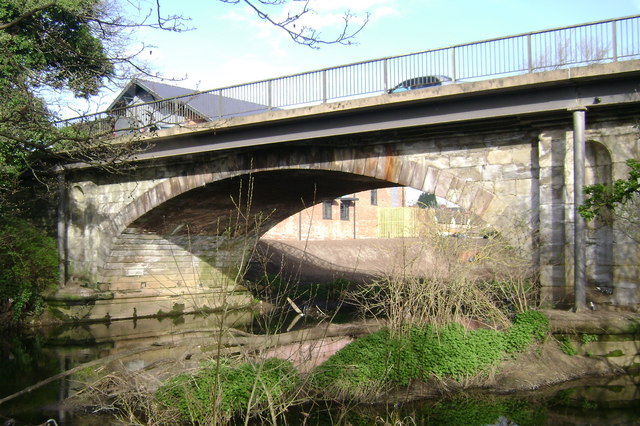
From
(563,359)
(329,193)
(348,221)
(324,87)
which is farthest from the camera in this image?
(348,221)

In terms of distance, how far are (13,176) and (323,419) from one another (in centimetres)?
898

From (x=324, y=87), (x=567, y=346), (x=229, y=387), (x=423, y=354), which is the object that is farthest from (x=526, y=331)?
(x=324, y=87)

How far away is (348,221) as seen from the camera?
97.7 feet

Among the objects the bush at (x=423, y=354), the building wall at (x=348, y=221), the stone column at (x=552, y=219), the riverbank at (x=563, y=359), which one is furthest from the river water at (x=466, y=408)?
the building wall at (x=348, y=221)

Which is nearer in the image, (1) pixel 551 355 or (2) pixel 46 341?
(1) pixel 551 355

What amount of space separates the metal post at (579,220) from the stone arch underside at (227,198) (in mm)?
1264

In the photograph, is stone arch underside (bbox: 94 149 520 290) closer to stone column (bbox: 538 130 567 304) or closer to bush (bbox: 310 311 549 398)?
stone column (bbox: 538 130 567 304)

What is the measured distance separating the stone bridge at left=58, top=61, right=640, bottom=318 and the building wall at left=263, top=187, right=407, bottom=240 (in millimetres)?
10060

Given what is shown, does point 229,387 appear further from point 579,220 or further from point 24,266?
point 24,266

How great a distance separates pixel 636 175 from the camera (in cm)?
754

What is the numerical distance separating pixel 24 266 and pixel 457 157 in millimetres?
10434

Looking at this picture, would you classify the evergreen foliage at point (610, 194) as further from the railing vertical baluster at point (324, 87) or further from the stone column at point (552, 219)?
the railing vertical baluster at point (324, 87)

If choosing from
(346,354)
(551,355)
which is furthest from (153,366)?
(551,355)

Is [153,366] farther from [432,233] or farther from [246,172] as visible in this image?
[246,172]
